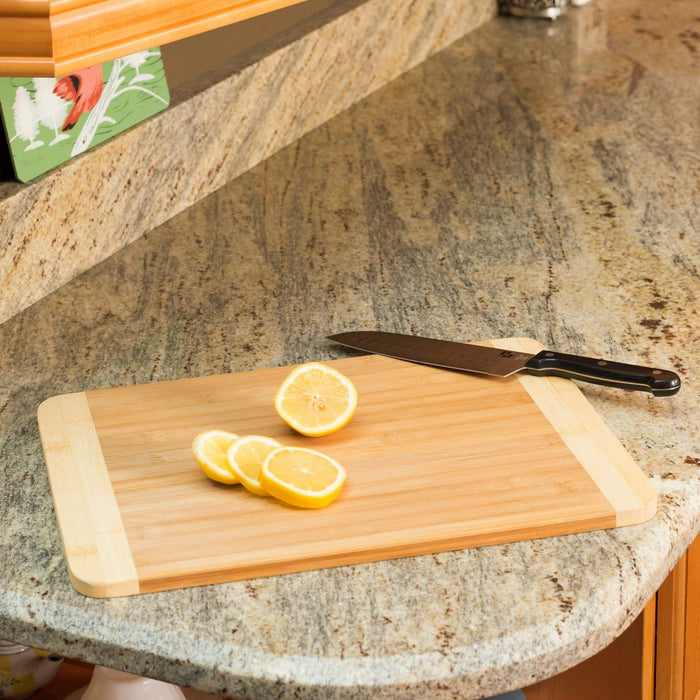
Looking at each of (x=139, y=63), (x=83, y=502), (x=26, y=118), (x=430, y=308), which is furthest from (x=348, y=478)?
(x=139, y=63)

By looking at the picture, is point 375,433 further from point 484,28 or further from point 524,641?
point 484,28

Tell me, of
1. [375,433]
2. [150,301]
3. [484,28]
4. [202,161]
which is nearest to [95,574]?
[375,433]

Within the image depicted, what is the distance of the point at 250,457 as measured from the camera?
81 centimetres

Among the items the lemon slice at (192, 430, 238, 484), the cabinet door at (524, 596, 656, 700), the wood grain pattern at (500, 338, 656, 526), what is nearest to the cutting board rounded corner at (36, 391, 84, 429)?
the lemon slice at (192, 430, 238, 484)

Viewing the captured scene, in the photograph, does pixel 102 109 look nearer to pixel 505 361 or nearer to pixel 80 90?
pixel 80 90

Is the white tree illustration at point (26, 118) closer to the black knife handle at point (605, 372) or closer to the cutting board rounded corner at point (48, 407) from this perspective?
the cutting board rounded corner at point (48, 407)

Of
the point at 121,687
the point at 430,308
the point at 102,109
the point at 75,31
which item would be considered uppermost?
the point at 75,31

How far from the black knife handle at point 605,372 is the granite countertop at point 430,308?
1.2 inches

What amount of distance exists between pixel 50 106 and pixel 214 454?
526 millimetres

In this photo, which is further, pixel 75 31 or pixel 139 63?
pixel 139 63

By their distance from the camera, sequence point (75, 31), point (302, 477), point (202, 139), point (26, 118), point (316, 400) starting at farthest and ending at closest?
point (202, 139) < point (26, 118) < point (316, 400) < point (302, 477) < point (75, 31)

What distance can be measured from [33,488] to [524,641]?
0.45 metres

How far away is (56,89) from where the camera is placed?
1.13 metres

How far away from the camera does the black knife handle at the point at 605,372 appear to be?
2.97ft
